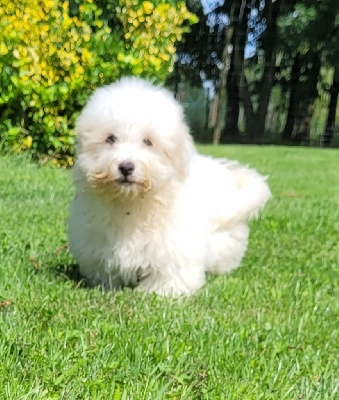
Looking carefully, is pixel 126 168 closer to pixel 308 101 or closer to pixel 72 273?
pixel 72 273

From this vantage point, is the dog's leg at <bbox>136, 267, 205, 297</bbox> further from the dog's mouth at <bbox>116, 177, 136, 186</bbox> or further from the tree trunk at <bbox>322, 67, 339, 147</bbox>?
the tree trunk at <bbox>322, 67, 339, 147</bbox>

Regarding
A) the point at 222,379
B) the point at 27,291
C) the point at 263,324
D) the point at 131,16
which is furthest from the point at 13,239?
the point at 131,16

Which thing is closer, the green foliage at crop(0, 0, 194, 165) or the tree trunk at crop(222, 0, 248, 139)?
the green foliage at crop(0, 0, 194, 165)

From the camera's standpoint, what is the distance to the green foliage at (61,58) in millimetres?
7015

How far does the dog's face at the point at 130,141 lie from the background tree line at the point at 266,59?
53.6 ft

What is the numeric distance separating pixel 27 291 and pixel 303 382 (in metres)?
1.37

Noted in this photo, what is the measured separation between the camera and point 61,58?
7.20 metres

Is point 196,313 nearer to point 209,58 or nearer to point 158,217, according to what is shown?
point 158,217

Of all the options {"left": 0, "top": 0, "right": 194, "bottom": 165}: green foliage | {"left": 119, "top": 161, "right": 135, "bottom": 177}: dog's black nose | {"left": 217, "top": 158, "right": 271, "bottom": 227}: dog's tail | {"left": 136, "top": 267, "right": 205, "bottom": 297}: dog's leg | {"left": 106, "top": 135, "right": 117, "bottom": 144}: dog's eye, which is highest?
{"left": 0, "top": 0, "right": 194, "bottom": 165}: green foliage

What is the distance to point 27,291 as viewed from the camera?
2.88 metres

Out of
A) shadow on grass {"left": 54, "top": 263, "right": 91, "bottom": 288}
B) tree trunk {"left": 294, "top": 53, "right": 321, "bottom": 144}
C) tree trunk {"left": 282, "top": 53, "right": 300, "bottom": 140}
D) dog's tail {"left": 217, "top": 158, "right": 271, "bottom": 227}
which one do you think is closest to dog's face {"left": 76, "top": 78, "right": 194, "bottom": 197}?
shadow on grass {"left": 54, "top": 263, "right": 91, "bottom": 288}

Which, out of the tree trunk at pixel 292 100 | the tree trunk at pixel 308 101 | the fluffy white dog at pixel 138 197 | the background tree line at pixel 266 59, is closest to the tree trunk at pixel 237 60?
the background tree line at pixel 266 59

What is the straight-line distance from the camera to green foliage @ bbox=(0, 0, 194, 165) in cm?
702

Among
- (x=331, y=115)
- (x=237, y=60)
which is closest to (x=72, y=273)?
(x=237, y=60)
